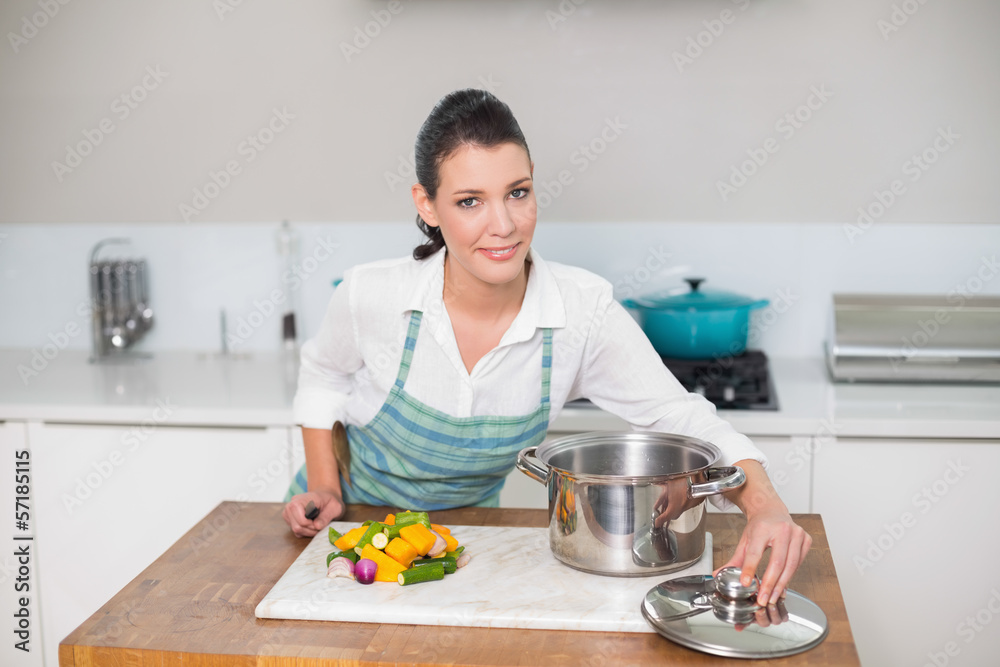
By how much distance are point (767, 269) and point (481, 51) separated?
1029 mm

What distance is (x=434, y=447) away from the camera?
5.23 feet

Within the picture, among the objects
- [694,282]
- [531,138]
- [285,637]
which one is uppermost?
[531,138]

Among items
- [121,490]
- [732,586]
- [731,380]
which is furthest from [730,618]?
[121,490]

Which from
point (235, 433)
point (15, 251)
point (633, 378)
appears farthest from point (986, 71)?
point (15, 251)

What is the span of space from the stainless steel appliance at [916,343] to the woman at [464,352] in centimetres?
108

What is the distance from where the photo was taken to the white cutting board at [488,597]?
1102mm

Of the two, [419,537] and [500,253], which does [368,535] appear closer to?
[419,537]

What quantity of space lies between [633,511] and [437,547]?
26 centimetres

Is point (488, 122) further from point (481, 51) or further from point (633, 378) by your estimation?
point (481, 51)

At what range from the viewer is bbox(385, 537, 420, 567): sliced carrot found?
121 centimetres

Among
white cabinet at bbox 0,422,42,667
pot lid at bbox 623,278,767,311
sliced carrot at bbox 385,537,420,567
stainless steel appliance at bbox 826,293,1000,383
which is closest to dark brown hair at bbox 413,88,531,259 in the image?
sliced carrot at bbox 385,537,420,567

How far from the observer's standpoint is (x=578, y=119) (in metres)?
2.73

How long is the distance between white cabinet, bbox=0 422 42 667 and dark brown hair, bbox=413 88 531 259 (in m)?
1.50

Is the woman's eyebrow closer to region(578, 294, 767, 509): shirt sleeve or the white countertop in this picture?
region(578, 294, 767, 509): shirt sleeve
